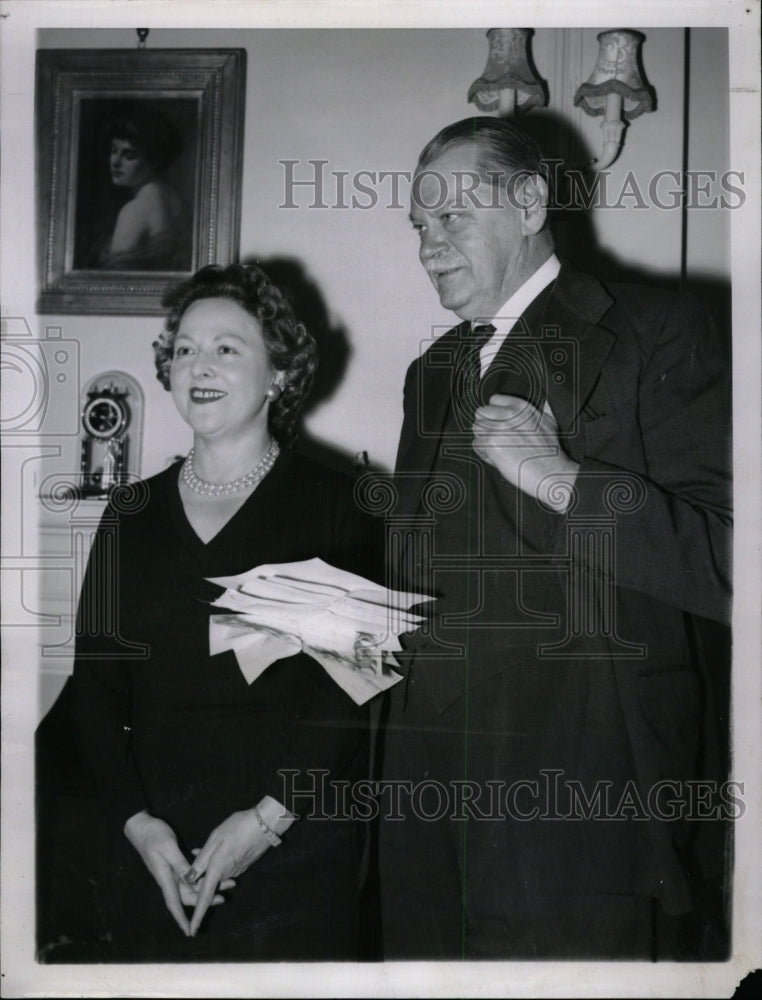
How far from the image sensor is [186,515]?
1578 mm

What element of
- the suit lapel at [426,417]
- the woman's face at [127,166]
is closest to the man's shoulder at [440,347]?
the suit lapel at [426,417]

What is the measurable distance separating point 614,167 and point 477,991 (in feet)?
4.86

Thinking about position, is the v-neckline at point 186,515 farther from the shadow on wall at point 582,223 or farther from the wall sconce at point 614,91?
the wall sconce at point 614,91

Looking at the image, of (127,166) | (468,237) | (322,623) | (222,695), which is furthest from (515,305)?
(222,695)

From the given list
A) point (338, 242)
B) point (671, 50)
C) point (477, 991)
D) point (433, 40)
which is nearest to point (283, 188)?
point (338, 242)

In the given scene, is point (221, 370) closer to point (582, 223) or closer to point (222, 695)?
point (222, 695)

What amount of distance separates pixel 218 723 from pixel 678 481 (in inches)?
35.4

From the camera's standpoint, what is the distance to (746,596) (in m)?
1.59

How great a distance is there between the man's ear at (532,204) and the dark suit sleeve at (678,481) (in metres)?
0.28

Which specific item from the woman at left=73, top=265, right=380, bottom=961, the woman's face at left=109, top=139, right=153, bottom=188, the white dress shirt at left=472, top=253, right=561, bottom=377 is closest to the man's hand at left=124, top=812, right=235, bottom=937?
the woman at left=73, top=265, right=380, bottom=961

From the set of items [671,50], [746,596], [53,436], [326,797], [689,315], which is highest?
[671,50]

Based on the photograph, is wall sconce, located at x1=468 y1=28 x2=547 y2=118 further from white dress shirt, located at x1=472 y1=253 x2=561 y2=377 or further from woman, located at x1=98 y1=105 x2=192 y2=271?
woman, located at x1=98 y1=105 x2=192 y2=271

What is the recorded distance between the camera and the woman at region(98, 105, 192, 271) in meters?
1.61

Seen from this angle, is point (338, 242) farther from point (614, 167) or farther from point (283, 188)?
point (614, 167)
